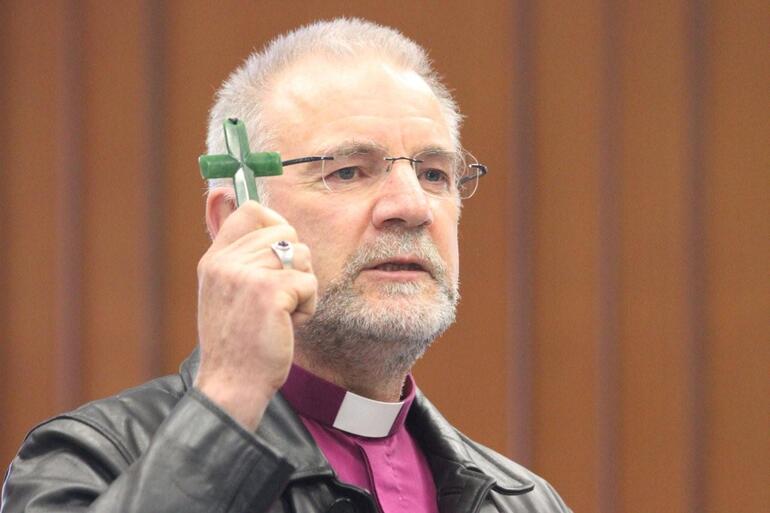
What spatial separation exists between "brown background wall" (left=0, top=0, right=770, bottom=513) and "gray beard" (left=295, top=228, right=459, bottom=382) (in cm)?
98

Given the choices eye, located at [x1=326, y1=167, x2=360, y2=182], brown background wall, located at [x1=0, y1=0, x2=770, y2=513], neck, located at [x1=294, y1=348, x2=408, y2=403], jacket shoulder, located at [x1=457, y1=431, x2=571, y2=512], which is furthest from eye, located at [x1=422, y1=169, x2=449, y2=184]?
brown background wall, located at [x1=0, y1=0, x2=770, y2=513]

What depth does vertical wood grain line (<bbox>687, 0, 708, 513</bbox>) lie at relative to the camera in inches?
102

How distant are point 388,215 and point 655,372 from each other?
1277 millimetres

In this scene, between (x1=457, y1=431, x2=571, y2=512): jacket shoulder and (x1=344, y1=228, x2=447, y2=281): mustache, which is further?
(x1=457, y1=431, x2=571, y2=512): jacket shoulder

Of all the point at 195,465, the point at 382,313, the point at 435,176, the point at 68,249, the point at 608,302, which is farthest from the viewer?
the point at 608,302

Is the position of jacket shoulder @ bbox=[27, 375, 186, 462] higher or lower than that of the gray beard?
lower

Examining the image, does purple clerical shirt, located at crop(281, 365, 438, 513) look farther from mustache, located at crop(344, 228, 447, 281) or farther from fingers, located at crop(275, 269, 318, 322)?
fingers, located at crop(275, 269, 318, 322)

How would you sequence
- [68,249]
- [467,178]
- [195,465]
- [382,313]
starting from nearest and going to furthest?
[195,465], [382,313], [467,178], [68,249]

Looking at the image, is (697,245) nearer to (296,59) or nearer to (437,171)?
(437,171)

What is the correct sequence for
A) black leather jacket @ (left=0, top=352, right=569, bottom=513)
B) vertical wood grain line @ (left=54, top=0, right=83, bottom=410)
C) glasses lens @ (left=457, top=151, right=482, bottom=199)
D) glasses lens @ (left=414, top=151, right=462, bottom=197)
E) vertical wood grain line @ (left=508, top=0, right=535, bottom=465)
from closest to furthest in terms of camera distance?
black leather jacket @ (left=0, top=352, right=569, bottom=513) → glasses lens @ (left=414, top=151, right=462, bottom=197) → glasses lens @ (left=457, top=151, right=482, bottom=199) → vertical wood grain line @ (left=54, top=0, right=83, bottom=410) → vertical wood grain line @ (left=508, top=0, right=535, bottom=465)

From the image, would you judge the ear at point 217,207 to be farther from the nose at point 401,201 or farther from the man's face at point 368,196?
the nose at point 401,201

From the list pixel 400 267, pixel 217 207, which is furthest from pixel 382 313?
pixel 217 207

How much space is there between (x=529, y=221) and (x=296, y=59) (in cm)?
106

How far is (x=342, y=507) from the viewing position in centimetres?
135
